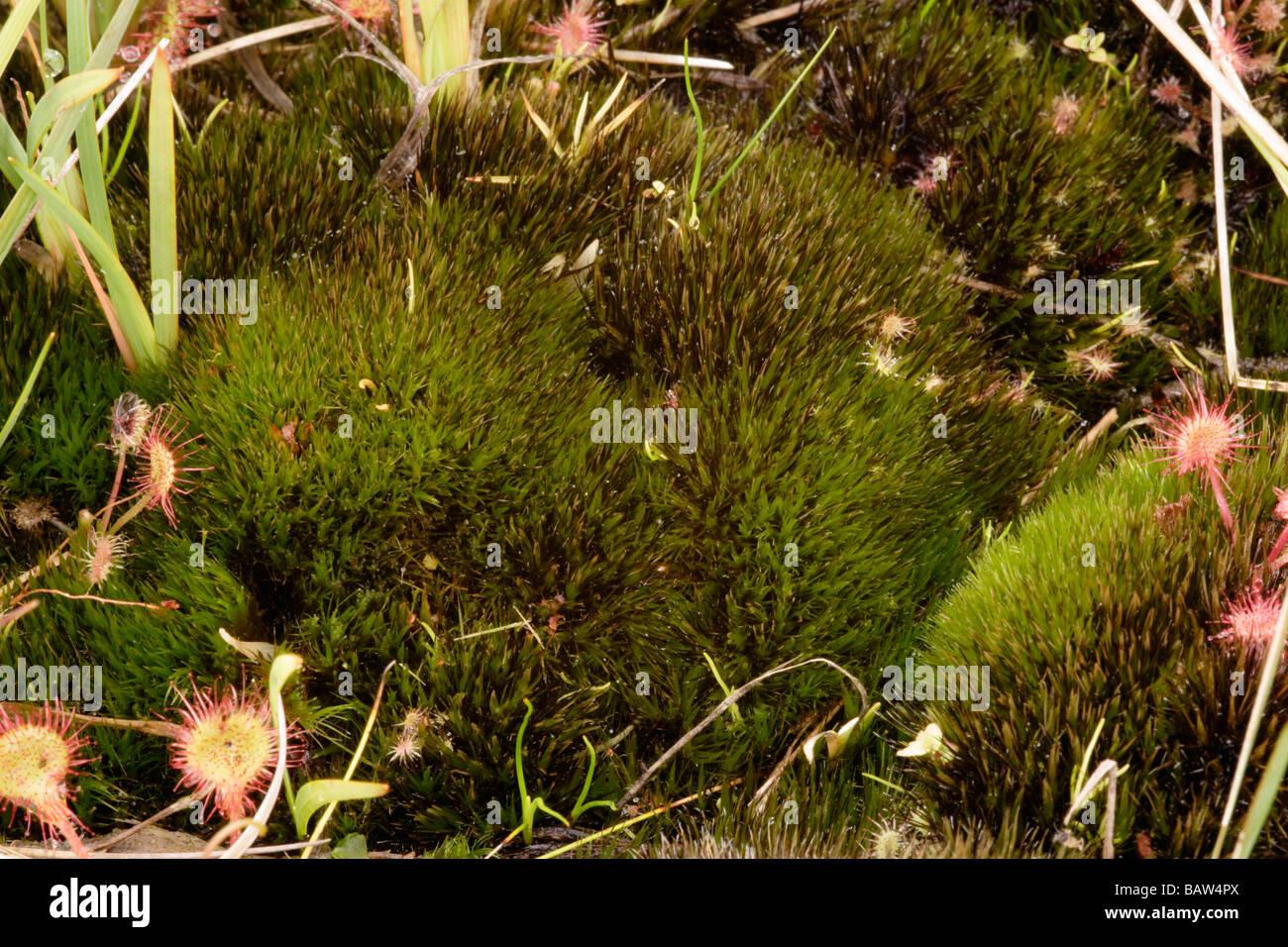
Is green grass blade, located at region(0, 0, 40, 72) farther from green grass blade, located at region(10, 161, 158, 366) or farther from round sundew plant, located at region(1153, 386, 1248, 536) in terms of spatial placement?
round sundew plant, located at region(1153, 386, 1248, 536)

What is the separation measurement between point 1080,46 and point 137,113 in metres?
1.88

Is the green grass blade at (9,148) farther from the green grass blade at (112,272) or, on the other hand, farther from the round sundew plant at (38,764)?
Result: the round sundew plant at (38,764)

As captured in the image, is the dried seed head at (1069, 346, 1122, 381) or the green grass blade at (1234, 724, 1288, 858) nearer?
the green grass blade at (1234, 724, 1288, 858)

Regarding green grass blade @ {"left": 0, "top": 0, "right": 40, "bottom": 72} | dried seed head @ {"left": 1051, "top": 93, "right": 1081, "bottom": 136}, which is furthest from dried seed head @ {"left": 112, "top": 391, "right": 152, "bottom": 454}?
dried seed head @ {"left": 1051, "top": 93, "right": 1081, "bottom": 136}

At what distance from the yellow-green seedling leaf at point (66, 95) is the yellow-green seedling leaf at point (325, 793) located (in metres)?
1.06

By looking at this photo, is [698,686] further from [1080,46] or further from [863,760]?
[1080,46]

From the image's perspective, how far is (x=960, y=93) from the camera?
7.66 feet

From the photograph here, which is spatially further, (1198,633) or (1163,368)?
(1163,368)

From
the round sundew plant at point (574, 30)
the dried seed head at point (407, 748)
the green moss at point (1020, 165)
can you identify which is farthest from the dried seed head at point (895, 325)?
the dried seed head at point (407, 748)

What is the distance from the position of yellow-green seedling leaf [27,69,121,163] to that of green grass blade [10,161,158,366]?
2.8 inches

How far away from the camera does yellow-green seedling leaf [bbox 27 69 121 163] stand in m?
1.61

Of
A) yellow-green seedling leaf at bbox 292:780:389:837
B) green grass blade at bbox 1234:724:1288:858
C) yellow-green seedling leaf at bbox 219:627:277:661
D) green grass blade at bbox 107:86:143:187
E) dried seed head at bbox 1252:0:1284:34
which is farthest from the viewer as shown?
dried seed head at bbox 1252:0:1284:34
